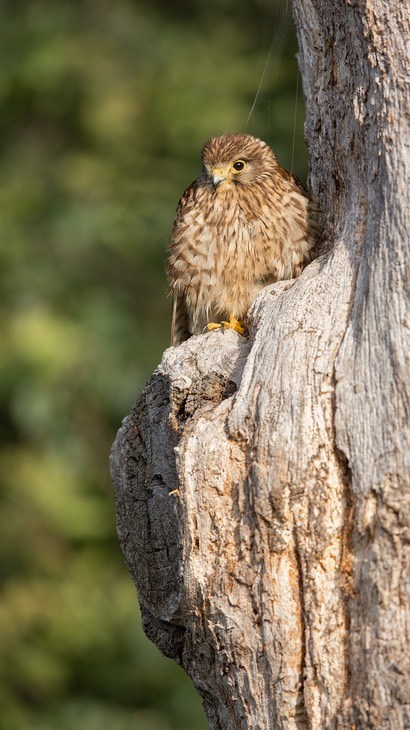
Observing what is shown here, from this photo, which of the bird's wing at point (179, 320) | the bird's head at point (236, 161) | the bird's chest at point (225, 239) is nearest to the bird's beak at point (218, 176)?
Result: the bird's head at point (236, 161)

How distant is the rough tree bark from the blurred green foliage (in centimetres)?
397

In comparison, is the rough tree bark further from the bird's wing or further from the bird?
the bird's wing

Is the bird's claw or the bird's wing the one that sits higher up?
the bird's wing

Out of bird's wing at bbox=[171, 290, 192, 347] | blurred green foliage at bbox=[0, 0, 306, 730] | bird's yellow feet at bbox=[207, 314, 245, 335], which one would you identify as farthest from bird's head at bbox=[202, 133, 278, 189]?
blurred green foliage at bbox=[0, 0, 306, 730]

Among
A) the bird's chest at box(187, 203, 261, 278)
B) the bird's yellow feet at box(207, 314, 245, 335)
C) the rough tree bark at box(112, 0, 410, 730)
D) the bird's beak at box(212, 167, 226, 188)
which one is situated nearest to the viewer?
the rough tree bark at box(112, 0, 410, 730)

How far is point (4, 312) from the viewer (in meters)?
7.45

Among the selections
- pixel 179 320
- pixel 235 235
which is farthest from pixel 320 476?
pixel 179 320

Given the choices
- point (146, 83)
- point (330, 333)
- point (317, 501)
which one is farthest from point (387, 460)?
point (146, 83)

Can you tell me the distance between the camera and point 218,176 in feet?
13.9

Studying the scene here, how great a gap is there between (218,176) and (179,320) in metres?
0.57

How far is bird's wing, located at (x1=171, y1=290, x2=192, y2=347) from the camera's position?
4.28 metres

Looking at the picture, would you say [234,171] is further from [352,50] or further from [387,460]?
[387,460]

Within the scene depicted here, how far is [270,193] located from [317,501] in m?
1.58

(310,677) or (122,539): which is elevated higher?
(122,539)
